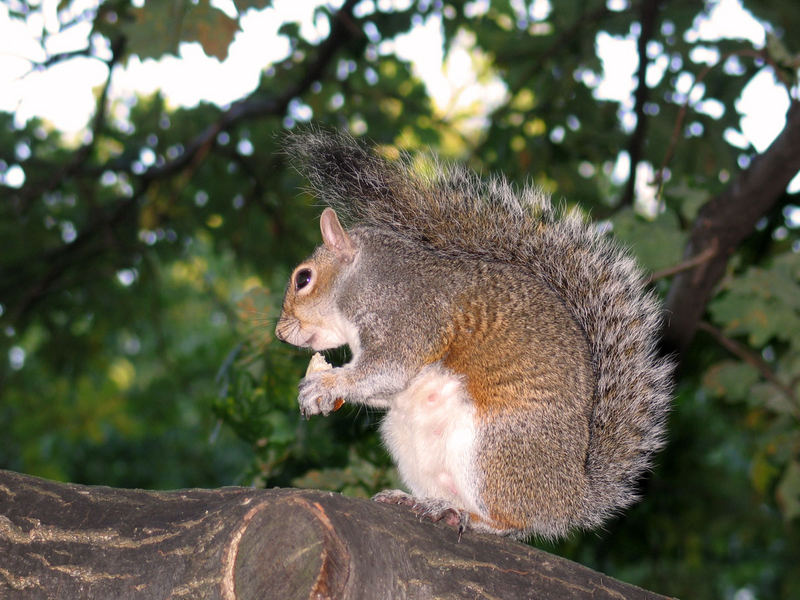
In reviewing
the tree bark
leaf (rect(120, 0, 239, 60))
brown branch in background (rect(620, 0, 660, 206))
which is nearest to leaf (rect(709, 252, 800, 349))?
brown branch in background (rect(620, 0, 660, 206))

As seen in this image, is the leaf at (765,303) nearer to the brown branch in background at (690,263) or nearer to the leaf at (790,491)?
the brown branch in background at (690,263)

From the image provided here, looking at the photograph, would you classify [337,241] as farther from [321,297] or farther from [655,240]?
[655,240]

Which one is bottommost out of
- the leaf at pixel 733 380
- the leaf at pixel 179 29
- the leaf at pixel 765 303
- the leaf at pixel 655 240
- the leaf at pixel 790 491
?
the leaf at pixel 790 491

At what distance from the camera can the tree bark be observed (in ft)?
4.43

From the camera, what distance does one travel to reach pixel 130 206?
179 inches

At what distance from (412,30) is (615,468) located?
9.71ft

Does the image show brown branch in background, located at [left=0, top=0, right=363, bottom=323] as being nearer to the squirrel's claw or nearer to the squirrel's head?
the squirrel's head

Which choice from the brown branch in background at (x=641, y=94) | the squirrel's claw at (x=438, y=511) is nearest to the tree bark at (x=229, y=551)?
the squirrel's claw at (x=438, y=511)

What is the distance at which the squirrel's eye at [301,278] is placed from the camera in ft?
8.60

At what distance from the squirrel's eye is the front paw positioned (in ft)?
1.40

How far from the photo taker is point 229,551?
4.49 ft

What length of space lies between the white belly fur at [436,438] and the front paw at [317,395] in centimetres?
20

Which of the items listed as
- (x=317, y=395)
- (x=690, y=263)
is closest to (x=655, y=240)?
(x=690, y=263)

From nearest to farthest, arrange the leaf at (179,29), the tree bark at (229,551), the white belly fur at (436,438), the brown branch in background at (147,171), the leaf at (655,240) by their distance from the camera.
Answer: the tree bark at (229,551) < the white belly fur at (436,438) < the leaf at (179,29) < the leaf at (655,240) < the brown branch in background at (147,171)
